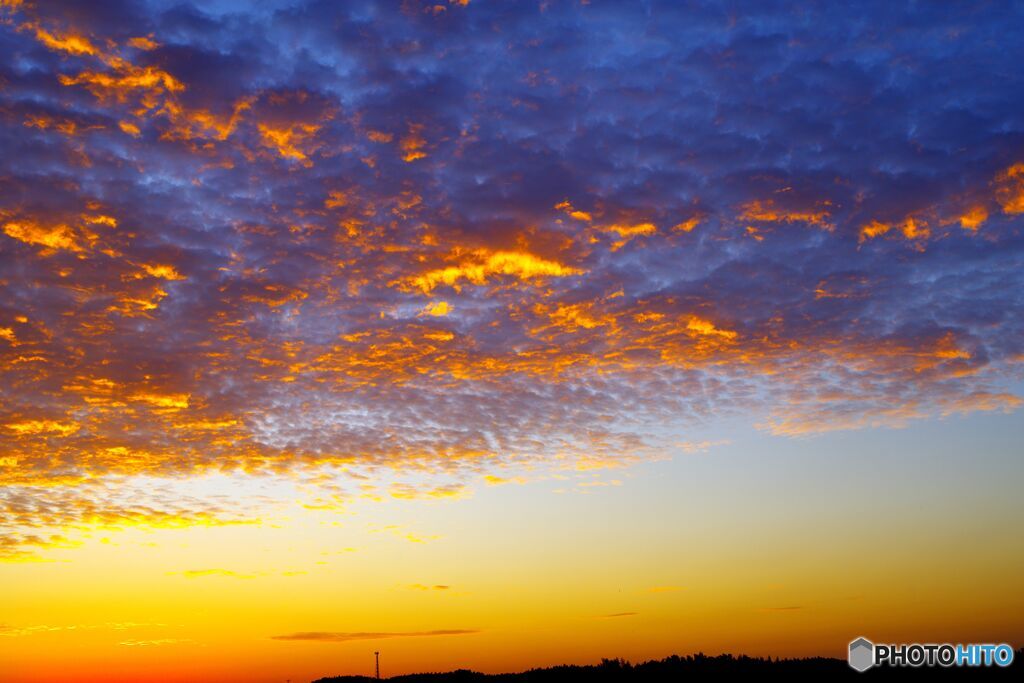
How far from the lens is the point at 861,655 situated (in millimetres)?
58219

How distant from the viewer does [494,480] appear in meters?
76.6

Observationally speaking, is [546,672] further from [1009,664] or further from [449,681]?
[1009,664]

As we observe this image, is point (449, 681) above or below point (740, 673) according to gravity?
below

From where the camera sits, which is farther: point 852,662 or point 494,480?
point 494,480

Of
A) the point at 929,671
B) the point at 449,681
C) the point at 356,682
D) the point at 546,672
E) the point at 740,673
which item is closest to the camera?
the point at 929,671

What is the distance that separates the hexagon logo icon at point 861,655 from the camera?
189 ft

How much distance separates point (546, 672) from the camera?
274ft

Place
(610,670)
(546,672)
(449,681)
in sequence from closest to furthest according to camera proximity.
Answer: (610,670), (546,672), (449,681)

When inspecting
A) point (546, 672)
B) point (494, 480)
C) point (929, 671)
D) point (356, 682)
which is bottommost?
point (356, 682)

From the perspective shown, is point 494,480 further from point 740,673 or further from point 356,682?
point 356,682

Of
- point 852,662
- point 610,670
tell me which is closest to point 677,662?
point 610,670

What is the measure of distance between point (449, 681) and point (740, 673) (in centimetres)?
4038

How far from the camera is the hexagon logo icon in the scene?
5766 cm

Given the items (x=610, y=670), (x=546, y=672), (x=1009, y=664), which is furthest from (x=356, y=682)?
(x=1009, y=664)
